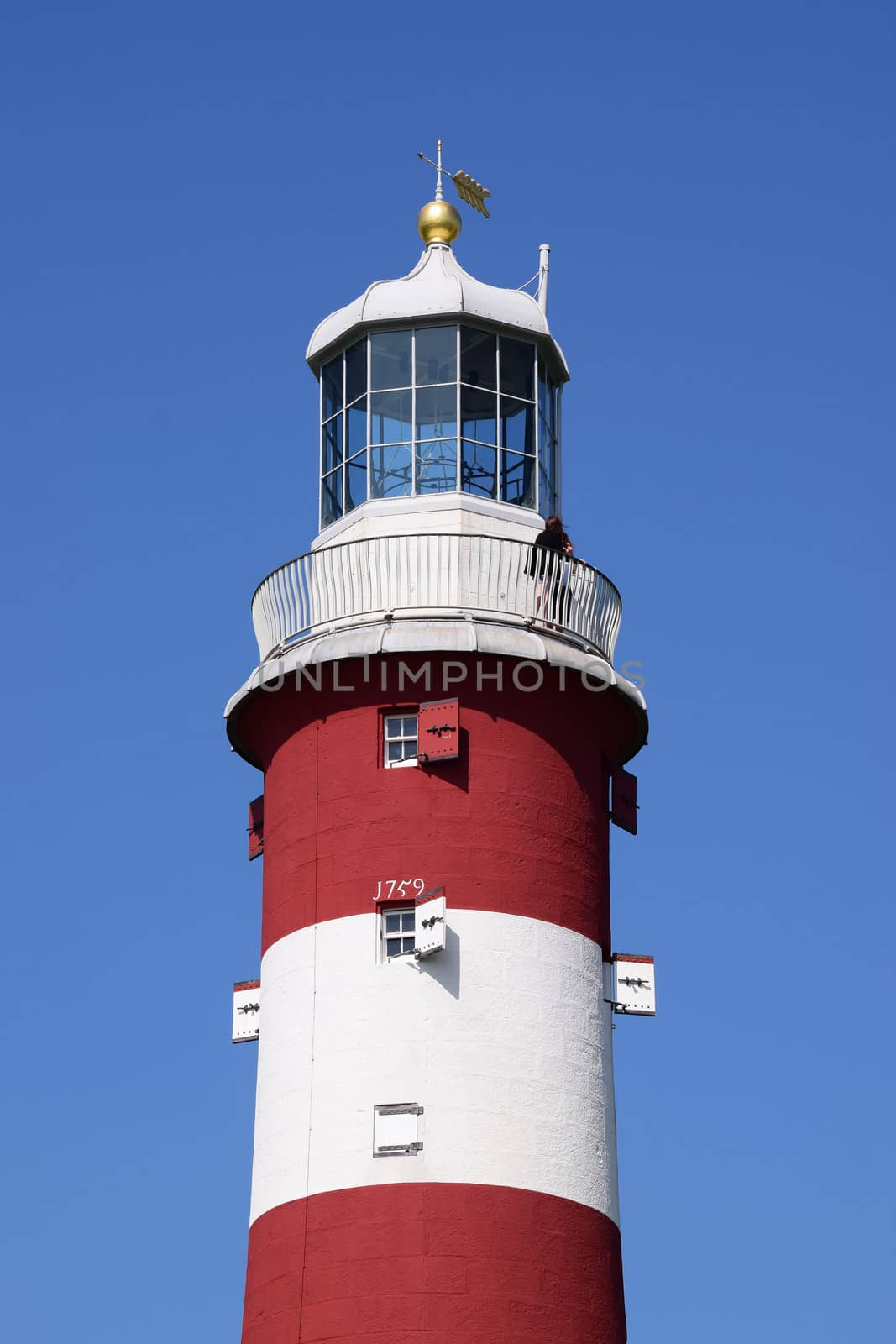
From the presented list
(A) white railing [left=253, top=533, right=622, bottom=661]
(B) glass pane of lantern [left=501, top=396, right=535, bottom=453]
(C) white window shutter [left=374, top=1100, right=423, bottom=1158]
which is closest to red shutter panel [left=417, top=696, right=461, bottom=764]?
(A) white railing [left=253, top=533, right=622, bottom=661]

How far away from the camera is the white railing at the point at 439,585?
103ft

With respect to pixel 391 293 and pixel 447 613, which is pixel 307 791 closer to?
pixel 447 613

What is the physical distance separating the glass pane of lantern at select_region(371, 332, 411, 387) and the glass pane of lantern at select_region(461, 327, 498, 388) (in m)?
0.72

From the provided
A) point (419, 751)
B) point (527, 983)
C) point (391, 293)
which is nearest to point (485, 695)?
point (419, 751)

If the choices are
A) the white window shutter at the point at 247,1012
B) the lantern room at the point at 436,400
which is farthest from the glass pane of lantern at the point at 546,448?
the white window shutter at the point at 247,1012

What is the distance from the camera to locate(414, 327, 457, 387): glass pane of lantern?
33.1m

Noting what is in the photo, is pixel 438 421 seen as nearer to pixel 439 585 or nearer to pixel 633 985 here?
pixel 439 585

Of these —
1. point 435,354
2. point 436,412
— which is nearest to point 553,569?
point 436,412

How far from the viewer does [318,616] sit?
31719 millimetres

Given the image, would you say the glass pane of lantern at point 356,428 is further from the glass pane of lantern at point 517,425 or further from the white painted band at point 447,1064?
the white painted band at point 447,1064

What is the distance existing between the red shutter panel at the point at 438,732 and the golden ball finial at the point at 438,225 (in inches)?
284

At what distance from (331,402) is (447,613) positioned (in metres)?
4.38

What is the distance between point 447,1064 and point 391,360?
31.2 feet

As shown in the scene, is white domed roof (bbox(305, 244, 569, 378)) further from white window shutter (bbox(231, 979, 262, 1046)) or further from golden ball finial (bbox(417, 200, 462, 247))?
white window shutter (bbox(231, 979, 262, 1046))
